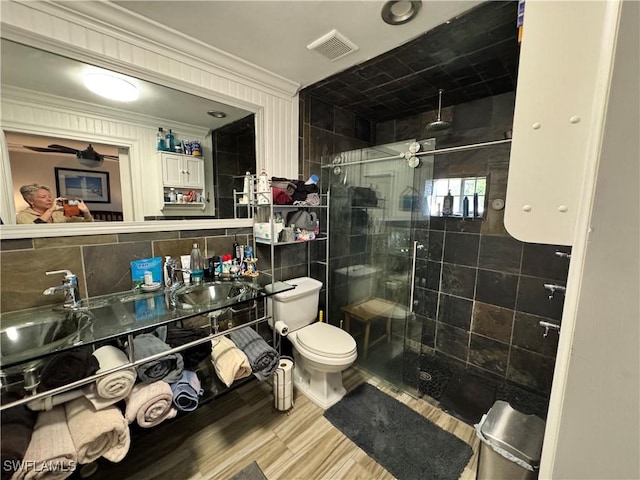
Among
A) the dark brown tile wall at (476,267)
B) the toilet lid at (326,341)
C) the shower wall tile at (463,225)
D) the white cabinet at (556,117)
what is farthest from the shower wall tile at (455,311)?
the white cabinet at (556,117)

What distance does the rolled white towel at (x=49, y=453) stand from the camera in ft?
2.80

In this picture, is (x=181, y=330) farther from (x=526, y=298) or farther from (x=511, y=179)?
(x=526, y=298)

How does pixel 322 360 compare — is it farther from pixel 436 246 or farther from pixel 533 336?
pixel 533 336

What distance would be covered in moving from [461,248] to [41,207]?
2662mm

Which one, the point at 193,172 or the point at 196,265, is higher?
the point at 193,172

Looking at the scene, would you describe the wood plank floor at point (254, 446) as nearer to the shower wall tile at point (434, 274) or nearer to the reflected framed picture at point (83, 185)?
the shower wall tile at point (434, 274)

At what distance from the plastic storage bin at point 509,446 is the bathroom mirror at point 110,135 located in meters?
1.82

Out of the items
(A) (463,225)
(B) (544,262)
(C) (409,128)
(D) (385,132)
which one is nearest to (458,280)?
(A) (463,225)

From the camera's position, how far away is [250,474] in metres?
1.32

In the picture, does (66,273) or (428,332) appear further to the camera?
(428,332)

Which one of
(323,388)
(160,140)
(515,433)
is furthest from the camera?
(323,388)

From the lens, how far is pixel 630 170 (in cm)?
32

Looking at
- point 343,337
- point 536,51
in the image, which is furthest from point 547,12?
point 343,337

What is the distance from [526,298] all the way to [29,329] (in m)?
2.85
